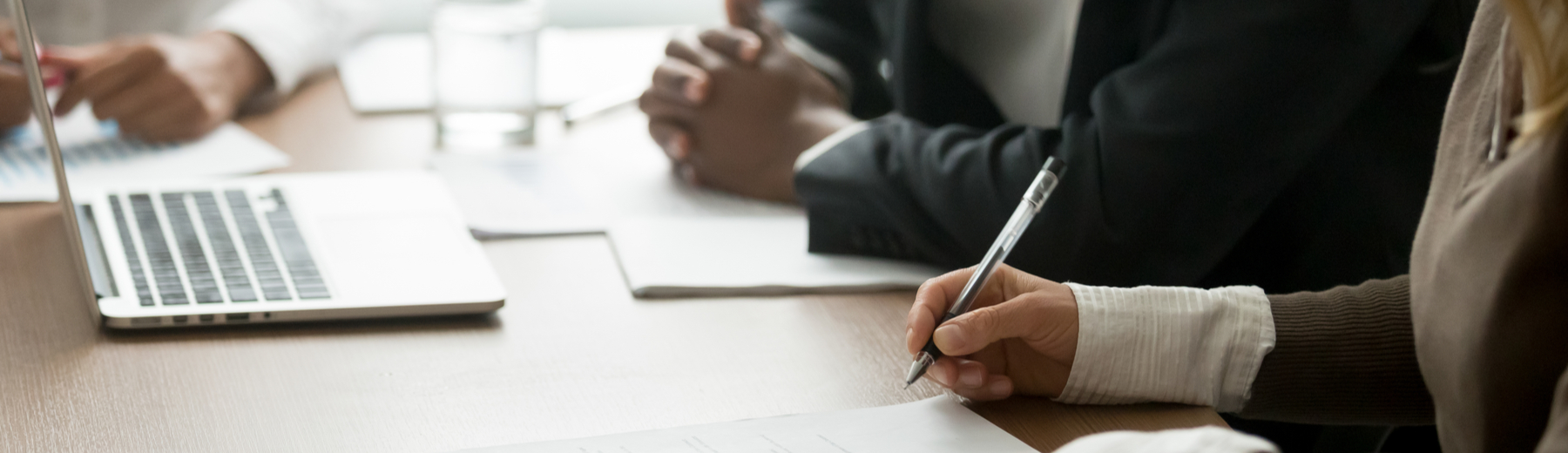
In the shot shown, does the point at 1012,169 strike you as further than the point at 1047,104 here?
No

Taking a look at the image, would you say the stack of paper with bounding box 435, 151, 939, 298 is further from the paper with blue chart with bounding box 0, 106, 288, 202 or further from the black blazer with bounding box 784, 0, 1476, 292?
the paper with blue chart with bounding box 0, 106, 288, 202

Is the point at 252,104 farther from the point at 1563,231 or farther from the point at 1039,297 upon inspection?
the point at 1563,231

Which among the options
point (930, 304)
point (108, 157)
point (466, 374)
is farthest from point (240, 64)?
point (930, 304)

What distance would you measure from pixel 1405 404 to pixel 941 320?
0.85ft

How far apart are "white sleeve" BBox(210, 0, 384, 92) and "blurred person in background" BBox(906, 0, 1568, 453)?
2.94 feet

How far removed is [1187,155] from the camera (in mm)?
778

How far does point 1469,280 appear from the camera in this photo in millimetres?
492

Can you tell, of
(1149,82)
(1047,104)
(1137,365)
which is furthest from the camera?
(1047,104)

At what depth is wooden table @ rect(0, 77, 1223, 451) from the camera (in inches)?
21.9

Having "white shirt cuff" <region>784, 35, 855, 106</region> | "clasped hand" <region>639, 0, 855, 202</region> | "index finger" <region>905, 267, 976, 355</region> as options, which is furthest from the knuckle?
"index finger" <region>905, 267, 976, 355</region>

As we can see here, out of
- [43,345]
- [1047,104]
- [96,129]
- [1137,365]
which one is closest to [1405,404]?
[1137,365]

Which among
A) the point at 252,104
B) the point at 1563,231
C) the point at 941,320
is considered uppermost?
the point at 1563,231

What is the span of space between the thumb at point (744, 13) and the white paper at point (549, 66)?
154 mm

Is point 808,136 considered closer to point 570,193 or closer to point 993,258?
point 570,193
